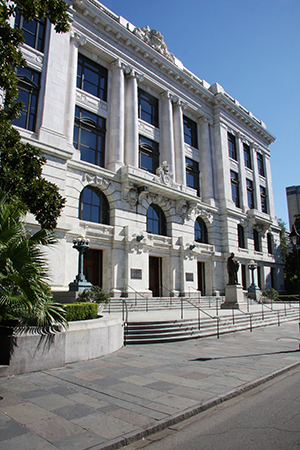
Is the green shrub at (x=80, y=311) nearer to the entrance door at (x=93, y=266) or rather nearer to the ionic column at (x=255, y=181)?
the entrance door at (x=93, y=266)

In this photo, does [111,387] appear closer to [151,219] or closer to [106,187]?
[106,187]

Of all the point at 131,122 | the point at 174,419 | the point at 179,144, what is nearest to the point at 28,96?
the point at 131,122

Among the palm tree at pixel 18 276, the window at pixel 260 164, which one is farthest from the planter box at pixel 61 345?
the window at pixel 260 164

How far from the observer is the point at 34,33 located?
23.0 meters

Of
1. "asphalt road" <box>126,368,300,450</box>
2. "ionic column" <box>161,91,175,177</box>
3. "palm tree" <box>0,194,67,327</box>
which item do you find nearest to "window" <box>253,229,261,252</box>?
"ionic column" <box>161,91,175,177</box>

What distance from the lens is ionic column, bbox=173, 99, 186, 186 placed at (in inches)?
1257

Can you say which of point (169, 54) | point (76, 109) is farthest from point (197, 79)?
point (76, 109)

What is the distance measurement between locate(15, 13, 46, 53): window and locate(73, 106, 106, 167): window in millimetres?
4888

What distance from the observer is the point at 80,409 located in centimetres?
548

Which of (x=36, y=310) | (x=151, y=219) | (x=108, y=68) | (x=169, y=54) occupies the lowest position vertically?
(x=36, y=310)

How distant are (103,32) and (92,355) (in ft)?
88.2

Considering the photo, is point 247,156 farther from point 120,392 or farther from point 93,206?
point 120,392

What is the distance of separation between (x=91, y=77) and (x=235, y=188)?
21.6 metres

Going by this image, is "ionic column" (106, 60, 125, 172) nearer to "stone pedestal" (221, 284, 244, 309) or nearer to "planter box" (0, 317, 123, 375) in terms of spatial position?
"stone pedestal" (221, 284, 244, 309)
